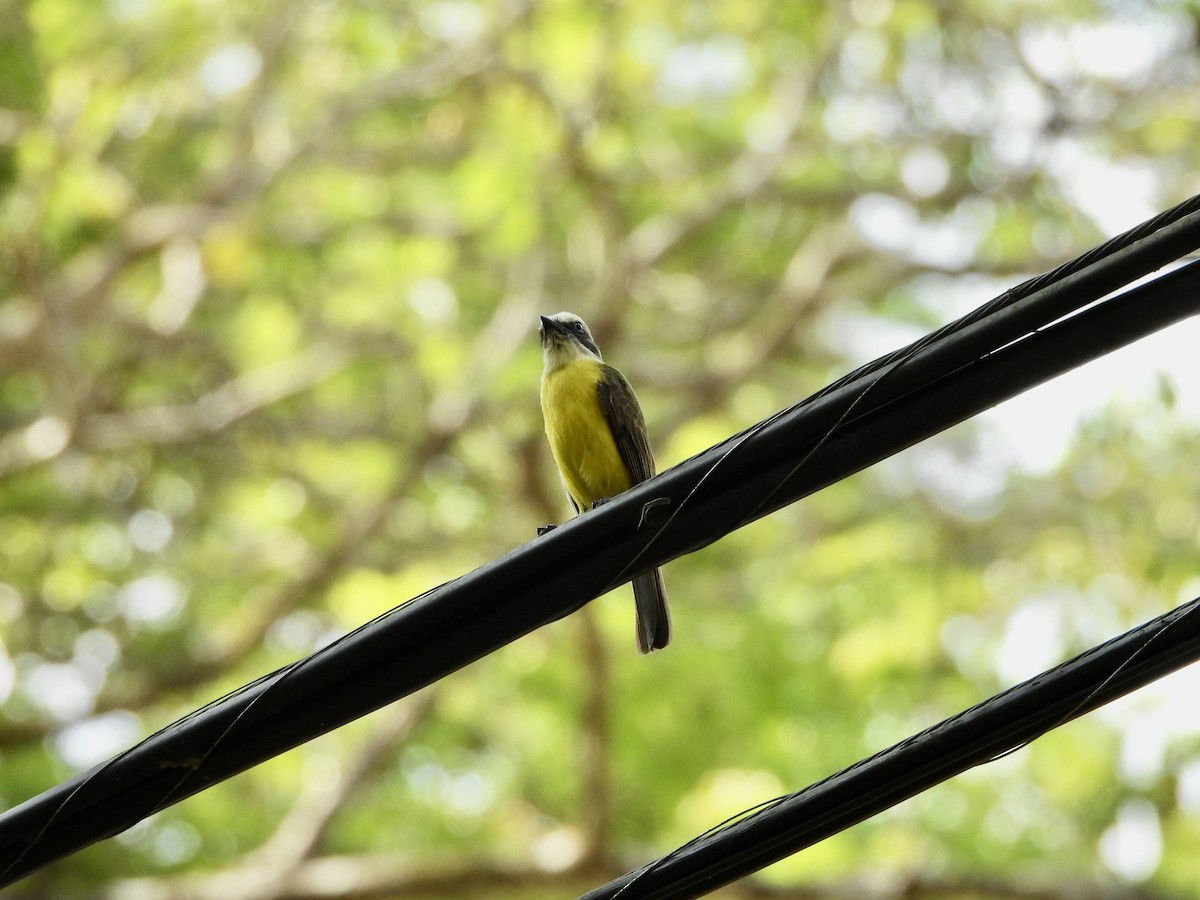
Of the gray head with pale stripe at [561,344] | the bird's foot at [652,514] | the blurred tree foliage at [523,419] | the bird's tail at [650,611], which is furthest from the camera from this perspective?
the blurred tree foliage at [523,419]

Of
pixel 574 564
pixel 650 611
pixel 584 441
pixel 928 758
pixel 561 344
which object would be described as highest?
pixel 561 344

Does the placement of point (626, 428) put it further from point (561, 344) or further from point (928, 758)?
point (928, 758)

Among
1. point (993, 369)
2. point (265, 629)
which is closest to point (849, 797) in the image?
point (993, 369)

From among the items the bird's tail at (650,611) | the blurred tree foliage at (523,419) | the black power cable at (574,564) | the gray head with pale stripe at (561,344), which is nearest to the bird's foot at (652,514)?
the black power cable at (574,564)

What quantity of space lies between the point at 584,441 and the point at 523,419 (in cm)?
401

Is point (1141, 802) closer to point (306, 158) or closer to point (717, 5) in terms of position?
point (717, 5)

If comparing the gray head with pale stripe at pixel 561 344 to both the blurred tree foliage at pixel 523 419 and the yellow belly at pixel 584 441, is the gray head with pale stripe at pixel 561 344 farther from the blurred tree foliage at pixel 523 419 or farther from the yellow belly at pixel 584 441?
the blurred tree foliage at pixel 523 419

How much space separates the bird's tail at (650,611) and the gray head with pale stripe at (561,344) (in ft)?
4.03

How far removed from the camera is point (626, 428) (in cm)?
583

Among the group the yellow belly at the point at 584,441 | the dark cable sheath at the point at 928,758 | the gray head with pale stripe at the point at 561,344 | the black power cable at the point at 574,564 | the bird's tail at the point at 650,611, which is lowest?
the dark cable sheath at the point at 928,758

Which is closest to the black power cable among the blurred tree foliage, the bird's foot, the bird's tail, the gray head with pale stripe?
the bird's foot

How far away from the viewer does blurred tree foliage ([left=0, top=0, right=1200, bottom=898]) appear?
33.0 feet

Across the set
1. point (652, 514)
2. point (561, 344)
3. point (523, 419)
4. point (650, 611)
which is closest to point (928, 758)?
point (652, 514)

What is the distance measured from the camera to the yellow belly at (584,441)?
228 inches
